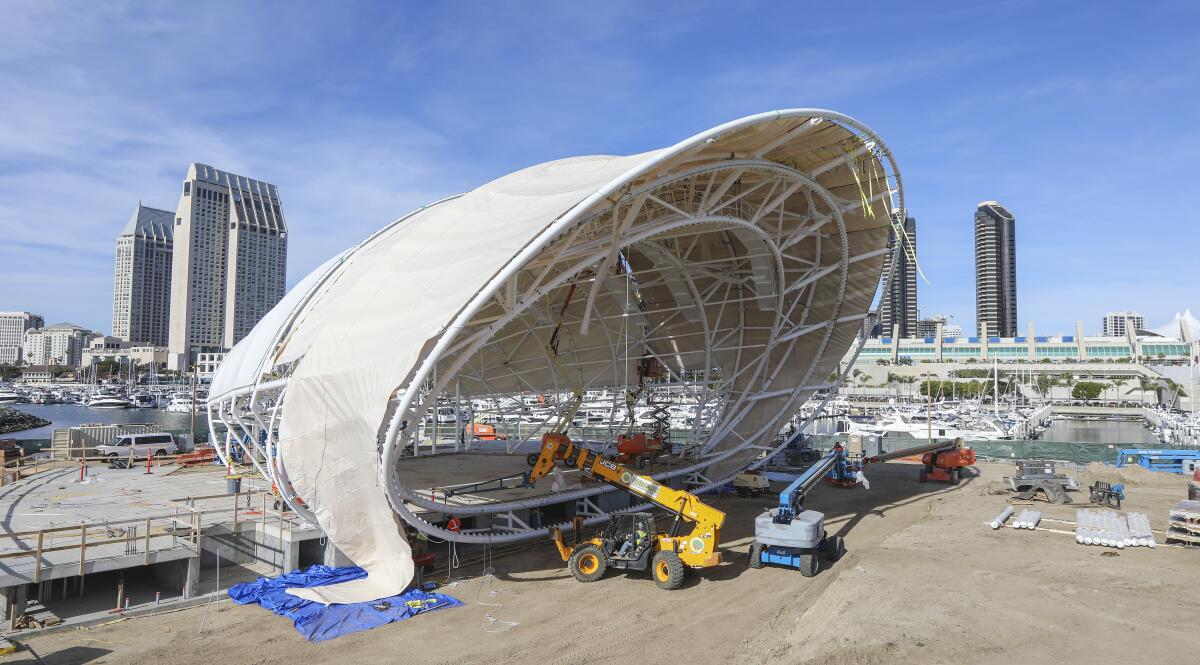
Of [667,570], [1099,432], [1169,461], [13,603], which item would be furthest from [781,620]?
[1099,432]

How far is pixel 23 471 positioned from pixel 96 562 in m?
21.1

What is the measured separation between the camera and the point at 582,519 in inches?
742

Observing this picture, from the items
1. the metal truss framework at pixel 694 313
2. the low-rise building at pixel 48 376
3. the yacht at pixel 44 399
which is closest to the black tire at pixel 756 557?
the metal truss framework at pixel 694 313

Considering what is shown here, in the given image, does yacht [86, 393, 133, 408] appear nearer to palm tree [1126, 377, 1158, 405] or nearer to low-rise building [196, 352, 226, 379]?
low-rise building [196, 352, 226, 379]

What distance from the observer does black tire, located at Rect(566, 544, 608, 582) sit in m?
15.6

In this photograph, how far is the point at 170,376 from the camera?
180m

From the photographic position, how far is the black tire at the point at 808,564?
52.0ft

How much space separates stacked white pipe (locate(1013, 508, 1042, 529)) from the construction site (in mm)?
351

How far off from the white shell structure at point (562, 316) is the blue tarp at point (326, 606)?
519 millimetres

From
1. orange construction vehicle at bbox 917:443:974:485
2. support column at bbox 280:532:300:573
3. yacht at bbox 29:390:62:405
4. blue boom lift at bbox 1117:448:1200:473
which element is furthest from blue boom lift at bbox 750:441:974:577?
yacht at bbox 29:390:62:405

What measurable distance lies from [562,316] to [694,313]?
20.7ft

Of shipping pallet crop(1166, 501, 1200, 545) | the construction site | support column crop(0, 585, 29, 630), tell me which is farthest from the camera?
shipping pallet crop(1166, 501, 1200, 545)

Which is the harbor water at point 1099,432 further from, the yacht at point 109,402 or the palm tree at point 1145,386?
the yacht at point 109,402

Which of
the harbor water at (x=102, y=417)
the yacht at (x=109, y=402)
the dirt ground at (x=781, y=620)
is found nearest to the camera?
the dirt ground at (x=781, y=620)
